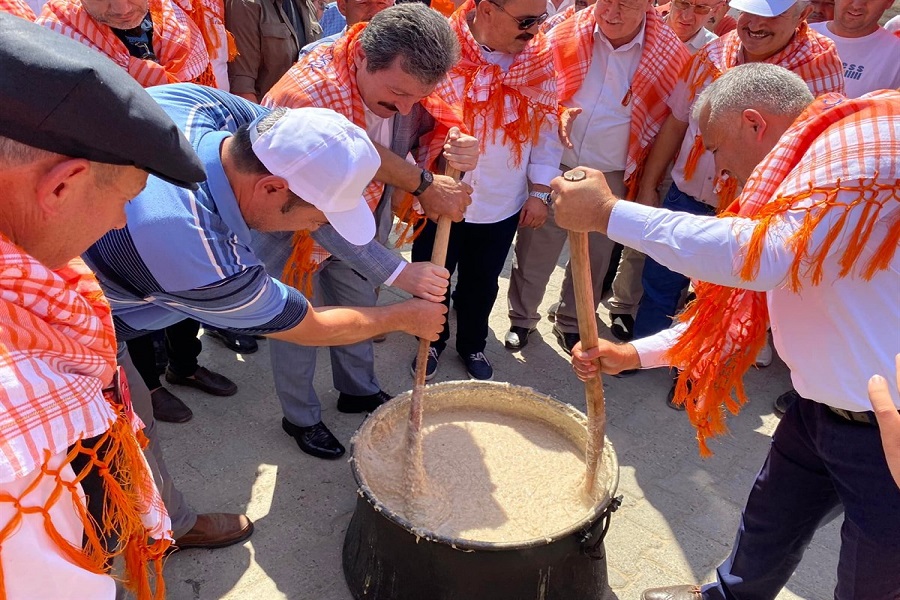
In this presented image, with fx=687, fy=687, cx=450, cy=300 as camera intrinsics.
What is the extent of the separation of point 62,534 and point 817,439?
5.88 ft

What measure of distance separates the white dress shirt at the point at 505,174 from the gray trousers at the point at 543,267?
342 mm

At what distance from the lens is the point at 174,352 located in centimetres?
338

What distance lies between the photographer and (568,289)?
416 centimetres

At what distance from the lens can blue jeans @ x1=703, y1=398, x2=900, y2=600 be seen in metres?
1.73

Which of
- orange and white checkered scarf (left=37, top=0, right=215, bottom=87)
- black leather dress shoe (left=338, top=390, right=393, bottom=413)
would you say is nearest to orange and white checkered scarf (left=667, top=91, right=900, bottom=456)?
black leather dress shoe (left=338, top=390, right=393, bottom=413)

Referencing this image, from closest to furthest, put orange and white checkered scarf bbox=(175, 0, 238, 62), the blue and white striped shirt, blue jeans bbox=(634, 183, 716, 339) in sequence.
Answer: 1. the blue and white striped shirt
2. orange and white checkered scarf bbox=(175, 0, 238, 62)
3. blue jeans bbox=(634, 183, 716, 339)

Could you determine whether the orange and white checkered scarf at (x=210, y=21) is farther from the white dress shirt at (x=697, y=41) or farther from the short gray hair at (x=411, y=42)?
the white dress shirt at (x=697, y=41)

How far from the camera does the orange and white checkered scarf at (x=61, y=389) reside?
0.96 meters

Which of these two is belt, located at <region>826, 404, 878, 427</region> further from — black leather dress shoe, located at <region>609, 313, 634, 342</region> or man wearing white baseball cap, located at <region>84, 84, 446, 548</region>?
black leather dress shoe, located at <region>609, 313, 634, 342</region>

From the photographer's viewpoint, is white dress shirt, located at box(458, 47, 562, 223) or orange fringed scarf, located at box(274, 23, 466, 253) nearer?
orange fringed scarf, located at box(274, 23, 466, 253)

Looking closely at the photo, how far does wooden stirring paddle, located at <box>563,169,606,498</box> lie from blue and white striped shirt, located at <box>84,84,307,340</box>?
2.74ft

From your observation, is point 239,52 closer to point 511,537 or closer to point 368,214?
point 368,214

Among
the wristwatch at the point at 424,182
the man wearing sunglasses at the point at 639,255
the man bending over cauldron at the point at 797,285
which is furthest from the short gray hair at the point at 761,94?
the man wearing sunglasses at the point at 639,255

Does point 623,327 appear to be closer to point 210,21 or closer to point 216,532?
point 216,532
